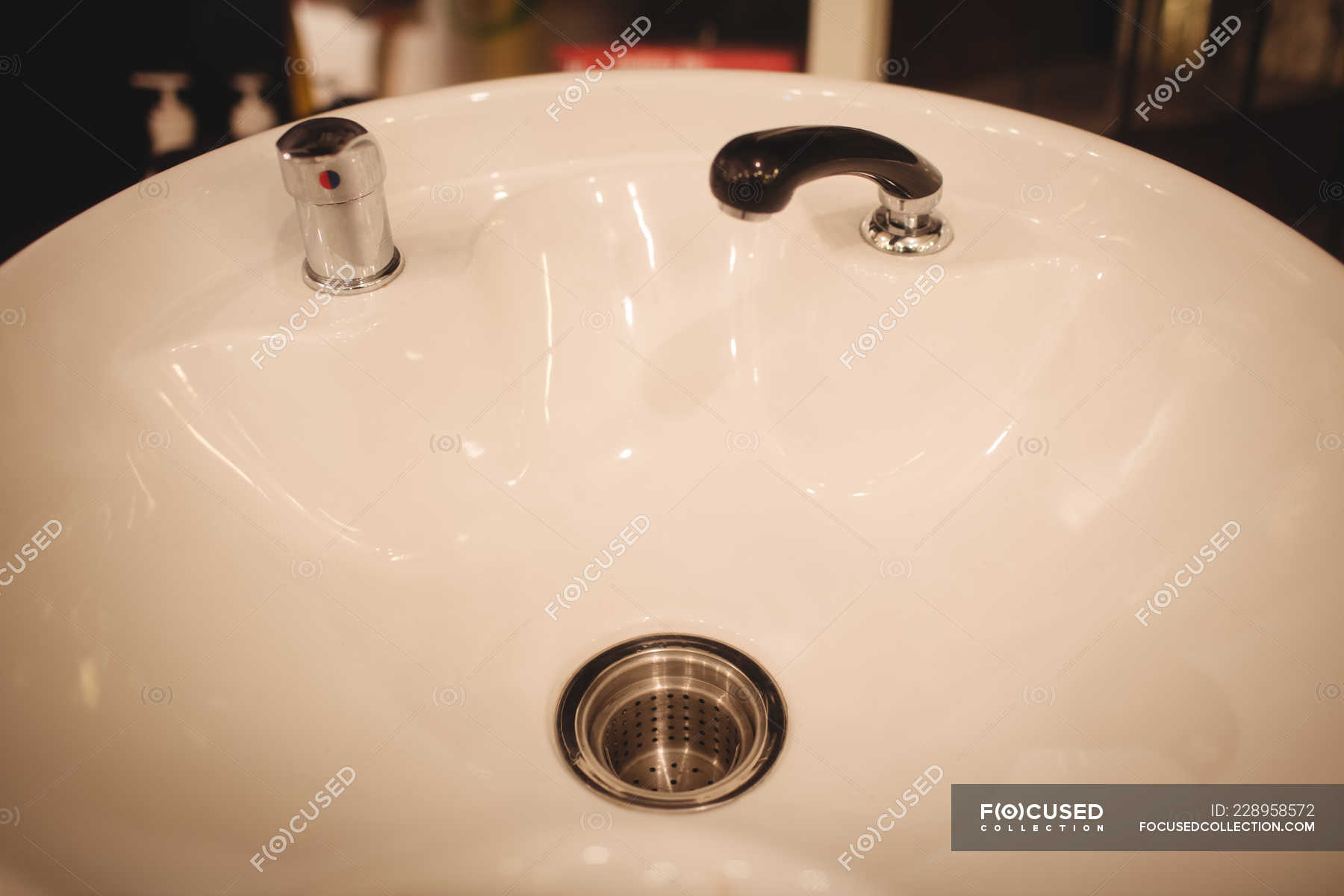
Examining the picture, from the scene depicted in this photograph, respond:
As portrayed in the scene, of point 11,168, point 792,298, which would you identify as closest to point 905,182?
point 792,298

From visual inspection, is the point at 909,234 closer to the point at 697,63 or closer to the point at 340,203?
the point at 340,203

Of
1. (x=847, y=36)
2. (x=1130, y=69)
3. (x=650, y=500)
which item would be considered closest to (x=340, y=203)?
(x=650, y=500)

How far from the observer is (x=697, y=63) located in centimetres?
141

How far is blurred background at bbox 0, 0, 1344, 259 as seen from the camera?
916 mm

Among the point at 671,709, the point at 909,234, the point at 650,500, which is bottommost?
the point at 671,709

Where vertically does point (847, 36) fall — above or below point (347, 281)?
above

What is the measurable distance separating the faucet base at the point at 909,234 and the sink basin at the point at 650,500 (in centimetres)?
1

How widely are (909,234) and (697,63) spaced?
3.26ft

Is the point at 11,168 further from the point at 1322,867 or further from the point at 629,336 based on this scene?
the point at 1322,867

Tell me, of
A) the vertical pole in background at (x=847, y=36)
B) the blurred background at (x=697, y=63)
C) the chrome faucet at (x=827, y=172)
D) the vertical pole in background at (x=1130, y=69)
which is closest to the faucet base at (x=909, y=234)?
the chrome faucet at (x=827, y=172)

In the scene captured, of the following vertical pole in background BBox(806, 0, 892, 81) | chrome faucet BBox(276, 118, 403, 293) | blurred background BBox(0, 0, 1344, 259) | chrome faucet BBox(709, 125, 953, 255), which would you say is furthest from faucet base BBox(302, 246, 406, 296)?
vertical pole in background BBox(806, 0, 892, 81)

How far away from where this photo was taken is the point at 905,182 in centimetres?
49

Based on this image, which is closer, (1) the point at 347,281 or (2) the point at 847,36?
(1) the point at 347,281

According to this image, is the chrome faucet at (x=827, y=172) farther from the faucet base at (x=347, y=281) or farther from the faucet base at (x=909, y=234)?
the faucet base at (x=347, y=281)
